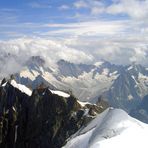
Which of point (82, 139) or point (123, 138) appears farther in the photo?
point (82, 139)

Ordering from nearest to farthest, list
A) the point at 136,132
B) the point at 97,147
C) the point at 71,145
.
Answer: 1. the point at 97,147
2. the point at 136,132
3. the point at 71,145

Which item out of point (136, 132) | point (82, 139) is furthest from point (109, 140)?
point (82, 139)

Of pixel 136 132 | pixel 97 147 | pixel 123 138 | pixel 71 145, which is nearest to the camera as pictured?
pixel 97 147

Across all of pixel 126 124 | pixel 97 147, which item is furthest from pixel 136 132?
pixel 97 147

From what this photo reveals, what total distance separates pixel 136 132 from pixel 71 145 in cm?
1011

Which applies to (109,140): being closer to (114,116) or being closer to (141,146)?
(141,146)

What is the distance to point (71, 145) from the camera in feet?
175

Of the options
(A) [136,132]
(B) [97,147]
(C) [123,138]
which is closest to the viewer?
(B) [97,147]

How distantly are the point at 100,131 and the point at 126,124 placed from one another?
12.2ft

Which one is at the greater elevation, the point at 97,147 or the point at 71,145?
the point at 97,147

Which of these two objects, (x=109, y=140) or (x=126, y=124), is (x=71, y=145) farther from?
(x=109, y=140)

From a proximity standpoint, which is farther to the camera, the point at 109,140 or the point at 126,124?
the point at 126,124

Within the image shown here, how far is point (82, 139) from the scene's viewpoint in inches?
2126

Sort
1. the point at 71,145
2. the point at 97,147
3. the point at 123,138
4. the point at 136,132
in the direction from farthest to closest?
the point at 71,145 < the point at 136,132 < the point at 123,138 < the point at 97,147
